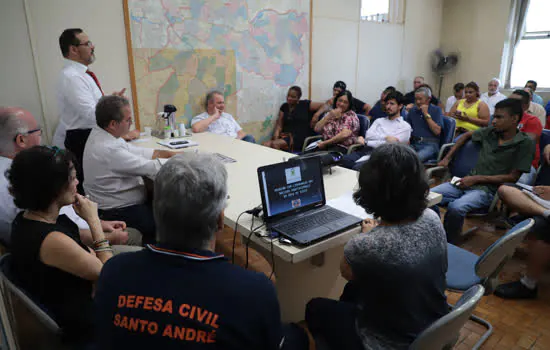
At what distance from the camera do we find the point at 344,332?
4.40 ft

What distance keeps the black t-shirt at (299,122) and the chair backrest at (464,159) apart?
2.13 m

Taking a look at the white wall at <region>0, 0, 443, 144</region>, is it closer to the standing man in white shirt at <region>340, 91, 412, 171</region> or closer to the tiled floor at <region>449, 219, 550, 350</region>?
the standing man in white shirt at <region>340, 91, 412, 171</region>

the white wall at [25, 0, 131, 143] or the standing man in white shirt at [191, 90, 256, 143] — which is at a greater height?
the white wall at [25, 0, 131, 143]

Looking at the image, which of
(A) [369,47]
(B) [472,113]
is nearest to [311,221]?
(B) [472,113]

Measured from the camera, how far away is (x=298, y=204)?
178 cm

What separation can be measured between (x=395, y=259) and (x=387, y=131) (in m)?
3.22

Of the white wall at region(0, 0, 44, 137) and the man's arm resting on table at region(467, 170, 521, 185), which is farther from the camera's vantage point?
the white wall at region(0, 0, 44, 137)

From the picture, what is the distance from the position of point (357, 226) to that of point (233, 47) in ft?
12.3

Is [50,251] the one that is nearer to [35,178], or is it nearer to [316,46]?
[35,178]

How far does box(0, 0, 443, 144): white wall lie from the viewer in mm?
3357

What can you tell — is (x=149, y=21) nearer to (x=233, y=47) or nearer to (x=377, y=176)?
(x=233, y=47)

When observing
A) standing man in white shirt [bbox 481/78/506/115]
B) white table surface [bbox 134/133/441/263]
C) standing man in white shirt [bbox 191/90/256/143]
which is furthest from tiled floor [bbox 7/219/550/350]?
standing man in white shirt [bbox 481/78/506/115]

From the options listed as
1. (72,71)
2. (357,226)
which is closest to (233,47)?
(72,71)

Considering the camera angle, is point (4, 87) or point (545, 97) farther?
point (545, 97)
